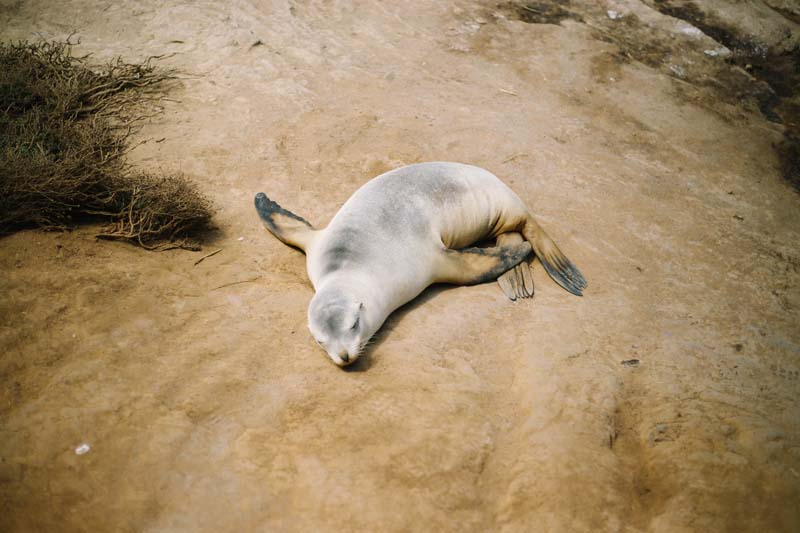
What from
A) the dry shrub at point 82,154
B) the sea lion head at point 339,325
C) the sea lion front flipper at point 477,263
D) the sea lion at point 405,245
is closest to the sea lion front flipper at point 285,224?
the sea lion at point 405,245

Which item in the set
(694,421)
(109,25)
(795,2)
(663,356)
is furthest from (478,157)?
→ (795,2)

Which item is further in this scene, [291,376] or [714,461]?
[291,376]

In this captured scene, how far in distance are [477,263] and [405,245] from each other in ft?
Answer: 2.17

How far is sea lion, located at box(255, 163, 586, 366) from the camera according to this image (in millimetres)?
3285

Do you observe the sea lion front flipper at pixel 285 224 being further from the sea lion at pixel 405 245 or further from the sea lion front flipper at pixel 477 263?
the sea lion front flipper at pixel 477 263

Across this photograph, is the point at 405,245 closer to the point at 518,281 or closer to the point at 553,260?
the point at 518,281

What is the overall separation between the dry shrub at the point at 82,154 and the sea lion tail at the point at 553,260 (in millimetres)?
2559

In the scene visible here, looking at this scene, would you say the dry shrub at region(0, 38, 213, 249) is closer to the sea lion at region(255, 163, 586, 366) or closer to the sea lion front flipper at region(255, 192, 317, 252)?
the sea lion front flipper at region(255, 192, 317, 252)

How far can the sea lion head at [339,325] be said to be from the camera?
10.2 feet

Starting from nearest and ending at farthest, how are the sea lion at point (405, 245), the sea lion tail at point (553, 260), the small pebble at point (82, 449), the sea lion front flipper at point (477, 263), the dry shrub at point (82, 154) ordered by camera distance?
the small pebble at point (82, 449), the sea lion at point (405, 245), the dry shrub at point (82, 154), the sea lion front flipper at point (477, 263), the sea lion tail at point (553, 260)

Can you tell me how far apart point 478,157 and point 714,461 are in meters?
3.43

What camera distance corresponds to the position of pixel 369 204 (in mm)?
3926

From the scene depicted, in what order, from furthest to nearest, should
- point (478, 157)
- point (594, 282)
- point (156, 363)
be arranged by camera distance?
point (478, 157) < point (594, 282) < point (156, 363)

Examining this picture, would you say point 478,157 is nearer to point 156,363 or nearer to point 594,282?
point 594,282
